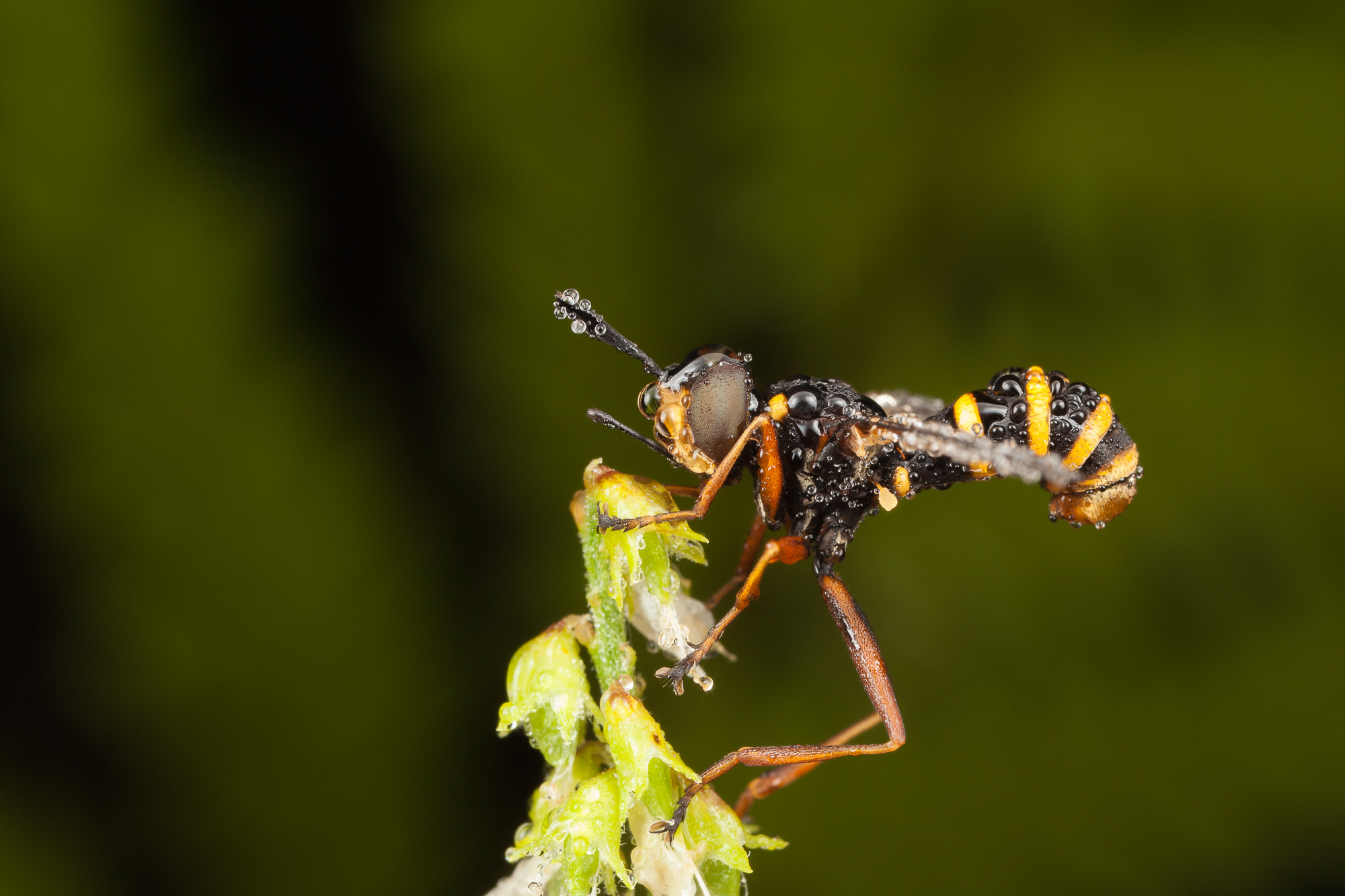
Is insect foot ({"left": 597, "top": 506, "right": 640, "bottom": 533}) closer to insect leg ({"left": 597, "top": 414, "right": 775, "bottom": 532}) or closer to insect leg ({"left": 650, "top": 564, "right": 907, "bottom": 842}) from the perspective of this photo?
insect leg ({"left": 597, "top": 414, "right": 775, "bottom": 532})

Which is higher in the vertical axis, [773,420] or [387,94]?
[387,94]

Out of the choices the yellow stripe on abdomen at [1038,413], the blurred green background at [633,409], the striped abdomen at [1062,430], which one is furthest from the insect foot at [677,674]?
the blurred green background at [633,409]

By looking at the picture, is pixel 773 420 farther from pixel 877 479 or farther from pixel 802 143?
pixel 802 143

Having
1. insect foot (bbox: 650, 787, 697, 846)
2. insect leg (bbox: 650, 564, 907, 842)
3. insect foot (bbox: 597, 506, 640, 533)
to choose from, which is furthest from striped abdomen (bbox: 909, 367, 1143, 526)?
insect foot (bbox: 650, 787, 697, 846)

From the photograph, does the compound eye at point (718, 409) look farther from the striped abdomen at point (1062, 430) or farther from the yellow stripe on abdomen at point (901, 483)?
the striped abdomen at point (1062, 430)

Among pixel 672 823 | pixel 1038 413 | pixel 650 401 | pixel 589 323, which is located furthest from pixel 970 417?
pixel 672 823

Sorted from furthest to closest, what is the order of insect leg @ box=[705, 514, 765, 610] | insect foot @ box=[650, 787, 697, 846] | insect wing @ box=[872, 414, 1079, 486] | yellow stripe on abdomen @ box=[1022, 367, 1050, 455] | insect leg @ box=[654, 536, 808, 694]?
insect leg @ box=[705, 514, 765, 610] → yellow stripe on abdomen @ box=[1022, 367, 1050, 455] → insect leg @ box=[654, 536, 808, 694] → insect wing @ box=[872, 414, 1079, 486] → insect foot @ box=[650, 787, 697, 846]

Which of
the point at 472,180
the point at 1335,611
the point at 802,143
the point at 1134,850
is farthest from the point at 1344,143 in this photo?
the point at 472,180
